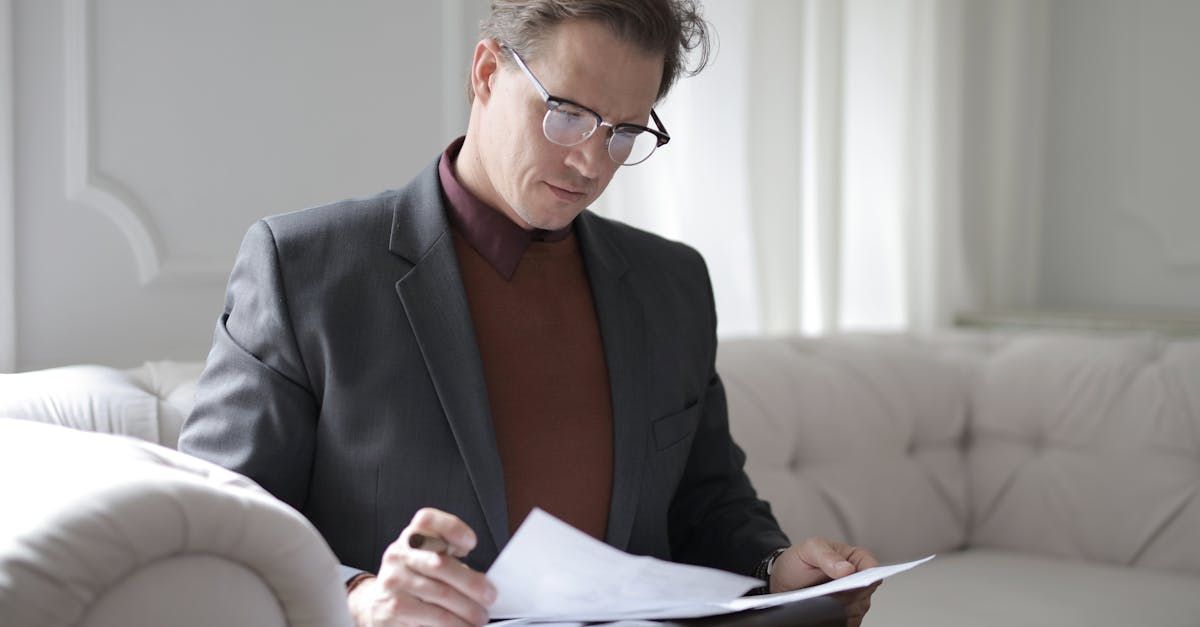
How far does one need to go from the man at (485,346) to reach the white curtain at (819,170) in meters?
0.94

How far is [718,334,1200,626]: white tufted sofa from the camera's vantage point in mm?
2066

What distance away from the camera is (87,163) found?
158 centimetres

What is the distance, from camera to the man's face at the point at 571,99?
4.01 ft

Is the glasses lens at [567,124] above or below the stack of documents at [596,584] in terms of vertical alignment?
above

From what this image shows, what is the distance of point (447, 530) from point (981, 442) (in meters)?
1.73

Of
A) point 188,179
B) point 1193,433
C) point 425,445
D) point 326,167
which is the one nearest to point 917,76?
point 1193,433

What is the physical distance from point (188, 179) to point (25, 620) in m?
1.08

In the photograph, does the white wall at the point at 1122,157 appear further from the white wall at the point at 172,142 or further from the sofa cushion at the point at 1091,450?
the white wall at the point at 172,142

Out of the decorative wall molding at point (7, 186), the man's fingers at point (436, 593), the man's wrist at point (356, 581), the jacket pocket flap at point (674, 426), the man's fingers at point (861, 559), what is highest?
the decorative wall molding at point (7, 186)

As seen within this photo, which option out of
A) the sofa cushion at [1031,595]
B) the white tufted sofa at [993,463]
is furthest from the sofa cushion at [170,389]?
the sofa cushion at [1031,595]

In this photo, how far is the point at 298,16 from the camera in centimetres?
179

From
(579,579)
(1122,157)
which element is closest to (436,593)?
(579,579)

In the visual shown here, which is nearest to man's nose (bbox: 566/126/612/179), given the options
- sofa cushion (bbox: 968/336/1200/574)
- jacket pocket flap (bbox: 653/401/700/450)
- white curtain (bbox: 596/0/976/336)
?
jacket pocket flap (bbox: 653/401/700/450)

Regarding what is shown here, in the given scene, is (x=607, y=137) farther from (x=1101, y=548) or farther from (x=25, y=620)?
(x=1101, y=548)
